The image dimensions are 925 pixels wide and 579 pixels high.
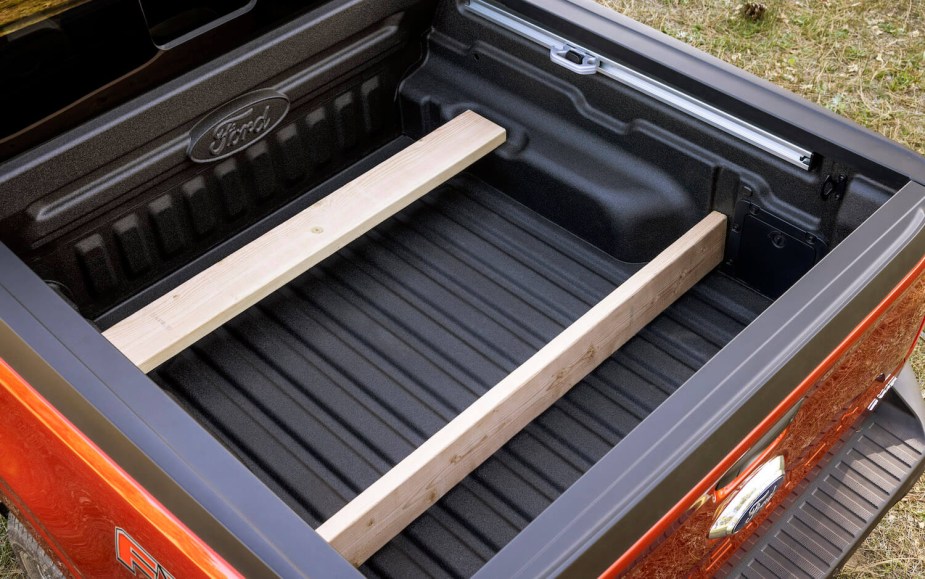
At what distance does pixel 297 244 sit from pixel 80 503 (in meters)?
0.91

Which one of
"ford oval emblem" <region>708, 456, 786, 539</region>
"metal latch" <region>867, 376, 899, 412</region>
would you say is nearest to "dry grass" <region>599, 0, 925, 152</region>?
"metal latch" <region>867, 376, 899, 412</region>

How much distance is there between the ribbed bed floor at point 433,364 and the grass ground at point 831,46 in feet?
7.25

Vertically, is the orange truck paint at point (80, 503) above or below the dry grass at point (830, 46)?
above

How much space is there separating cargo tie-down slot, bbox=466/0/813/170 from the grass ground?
2.22 metres

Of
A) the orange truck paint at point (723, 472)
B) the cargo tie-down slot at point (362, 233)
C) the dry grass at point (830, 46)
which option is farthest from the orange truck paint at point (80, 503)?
the dry grass at point (830, 46)

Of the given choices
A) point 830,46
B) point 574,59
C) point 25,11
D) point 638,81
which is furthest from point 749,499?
point 830,46

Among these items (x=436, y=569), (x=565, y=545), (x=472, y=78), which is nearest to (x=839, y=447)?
(x=436, y=569)

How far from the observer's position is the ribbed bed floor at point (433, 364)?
2.19 metres

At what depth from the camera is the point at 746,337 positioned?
1.66 metres

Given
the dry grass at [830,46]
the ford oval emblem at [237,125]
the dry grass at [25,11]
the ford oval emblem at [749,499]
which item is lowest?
the dry grass at [830,46]

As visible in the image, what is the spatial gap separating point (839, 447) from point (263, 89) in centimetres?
157

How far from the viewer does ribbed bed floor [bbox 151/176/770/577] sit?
2.19 m

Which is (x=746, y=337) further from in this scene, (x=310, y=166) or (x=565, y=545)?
(x=310, y=166)

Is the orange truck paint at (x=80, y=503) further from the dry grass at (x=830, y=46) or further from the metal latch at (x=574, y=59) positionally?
the dry grass at (x=830, y=46)
